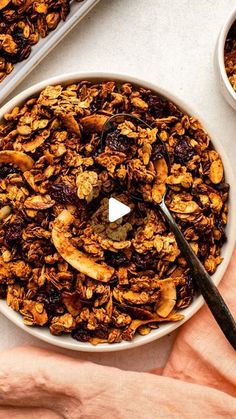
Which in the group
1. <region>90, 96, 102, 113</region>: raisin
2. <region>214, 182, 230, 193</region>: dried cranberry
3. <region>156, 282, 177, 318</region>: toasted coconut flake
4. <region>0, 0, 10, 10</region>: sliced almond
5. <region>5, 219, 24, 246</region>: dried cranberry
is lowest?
<region>156, 282, 177, 318</region>: toasted coconut flake

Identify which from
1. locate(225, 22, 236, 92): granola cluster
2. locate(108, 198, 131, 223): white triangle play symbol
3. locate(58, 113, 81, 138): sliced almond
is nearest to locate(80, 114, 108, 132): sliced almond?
locate(58, 113, 81, 138): sliced almond

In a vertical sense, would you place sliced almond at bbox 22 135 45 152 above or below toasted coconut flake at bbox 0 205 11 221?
above

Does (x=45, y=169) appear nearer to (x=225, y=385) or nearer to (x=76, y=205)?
(x=76, y=205)

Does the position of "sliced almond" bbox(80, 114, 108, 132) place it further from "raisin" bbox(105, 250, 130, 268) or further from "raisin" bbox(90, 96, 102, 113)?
"raisin" bbox(105, 250, 130, 268)

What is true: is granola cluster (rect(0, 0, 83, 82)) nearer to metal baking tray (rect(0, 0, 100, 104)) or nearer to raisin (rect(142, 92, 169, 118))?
metal baking tray (rect(0, 0, 100, 104))

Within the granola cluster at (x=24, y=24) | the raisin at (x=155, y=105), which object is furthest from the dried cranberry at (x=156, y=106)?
the granola cluster at (x=24, y=24)

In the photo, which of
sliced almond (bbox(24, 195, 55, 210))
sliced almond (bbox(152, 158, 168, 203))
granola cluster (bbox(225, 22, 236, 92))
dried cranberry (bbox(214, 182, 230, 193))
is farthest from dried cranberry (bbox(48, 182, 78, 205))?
granola cluster (bbox(225, 22, 236, 92))

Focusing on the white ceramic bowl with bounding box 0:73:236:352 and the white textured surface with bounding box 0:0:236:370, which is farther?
the white textured surface with bounding box 0:0:236:370
